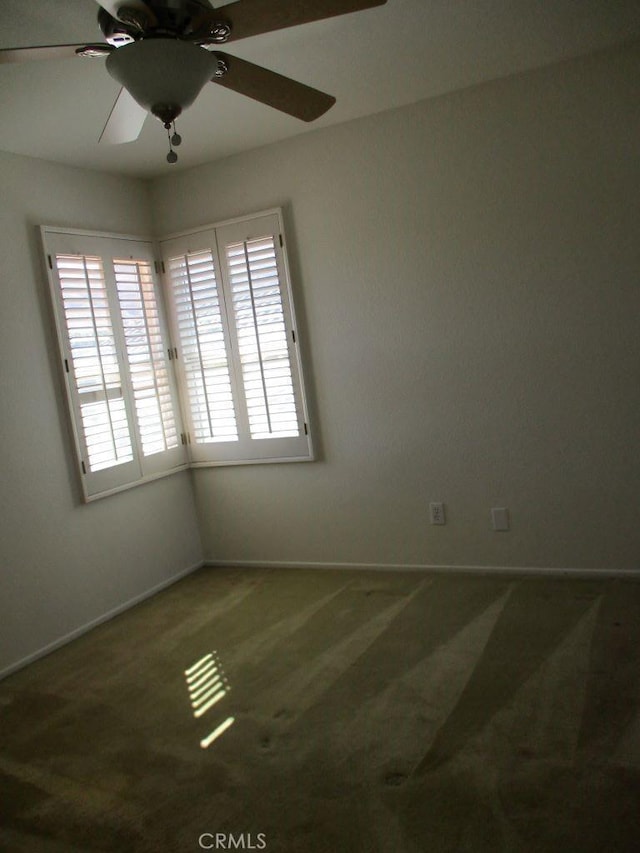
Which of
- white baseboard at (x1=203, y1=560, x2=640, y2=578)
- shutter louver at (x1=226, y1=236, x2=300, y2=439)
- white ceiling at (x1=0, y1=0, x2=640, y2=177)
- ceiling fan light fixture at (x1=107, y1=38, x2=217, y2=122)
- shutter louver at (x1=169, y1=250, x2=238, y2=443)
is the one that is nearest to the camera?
ceiling fan light fixture at (x1=107, y1=38, x2=217, y2=122)

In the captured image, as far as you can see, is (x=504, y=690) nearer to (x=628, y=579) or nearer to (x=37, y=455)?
(x=628, y=579)

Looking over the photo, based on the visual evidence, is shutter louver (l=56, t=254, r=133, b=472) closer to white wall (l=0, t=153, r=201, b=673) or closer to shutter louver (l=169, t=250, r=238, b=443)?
white wall (l=0, t=153, r=201, b=673)

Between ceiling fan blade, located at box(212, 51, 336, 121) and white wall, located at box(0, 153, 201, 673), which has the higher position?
ceiling fan blade, located at box(212, 51, 336, 121)

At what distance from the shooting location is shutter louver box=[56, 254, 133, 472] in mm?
3773

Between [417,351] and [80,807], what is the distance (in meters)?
2.57

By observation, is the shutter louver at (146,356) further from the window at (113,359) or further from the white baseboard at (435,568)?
the white baseboard at (435,568)

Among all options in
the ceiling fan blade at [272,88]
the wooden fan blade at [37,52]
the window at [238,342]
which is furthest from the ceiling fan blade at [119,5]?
the window at [238,342]

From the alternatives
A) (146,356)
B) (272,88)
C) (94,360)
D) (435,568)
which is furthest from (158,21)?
(435,568)

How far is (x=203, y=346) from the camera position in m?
4.35

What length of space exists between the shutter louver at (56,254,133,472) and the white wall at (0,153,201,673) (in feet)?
0.39

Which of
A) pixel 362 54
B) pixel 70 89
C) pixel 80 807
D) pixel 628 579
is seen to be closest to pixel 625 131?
pixel 362 54

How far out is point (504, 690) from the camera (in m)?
2.59

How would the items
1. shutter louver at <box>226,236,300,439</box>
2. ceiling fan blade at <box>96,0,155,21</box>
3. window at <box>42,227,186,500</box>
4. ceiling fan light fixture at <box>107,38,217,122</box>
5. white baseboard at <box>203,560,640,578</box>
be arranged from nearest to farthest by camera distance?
ceiling fan blade at <box>96,0,155,21</box> → ceiling fan light fixture at <box>107,38,217,122</box> → white baseboard at <box>203,560,640,578</box> → window at <box>42,227,186,500</box> → shutter louver at <box>226,236,300,439</box>

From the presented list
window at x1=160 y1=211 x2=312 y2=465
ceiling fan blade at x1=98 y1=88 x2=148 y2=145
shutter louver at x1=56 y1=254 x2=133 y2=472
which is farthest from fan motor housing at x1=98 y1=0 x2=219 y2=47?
window at x1=160 y1=211 x2=312 y2=465
